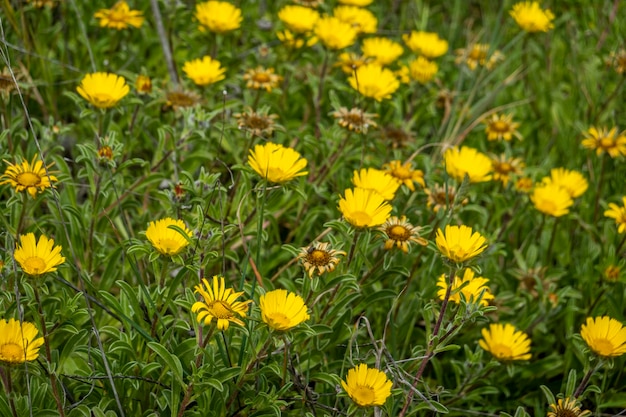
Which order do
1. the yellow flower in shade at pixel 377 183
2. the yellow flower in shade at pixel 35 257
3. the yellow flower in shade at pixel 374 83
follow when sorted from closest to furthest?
the yellow flower in shade at pixel 35 257
the yellow flower in shade at pixel 377 183
the yellow flower in shade at pixel 374 83

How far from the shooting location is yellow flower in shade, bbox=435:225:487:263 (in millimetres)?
2301

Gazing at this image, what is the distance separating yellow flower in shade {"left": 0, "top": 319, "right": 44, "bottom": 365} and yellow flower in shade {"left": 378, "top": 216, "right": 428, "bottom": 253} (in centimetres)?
116

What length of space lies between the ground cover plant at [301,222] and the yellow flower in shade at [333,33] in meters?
0.01

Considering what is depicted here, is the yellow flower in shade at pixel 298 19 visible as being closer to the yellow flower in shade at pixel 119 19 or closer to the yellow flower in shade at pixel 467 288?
the yellow flower in shade at pixel 119 19

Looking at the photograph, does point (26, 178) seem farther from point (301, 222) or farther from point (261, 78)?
point (261, 78)

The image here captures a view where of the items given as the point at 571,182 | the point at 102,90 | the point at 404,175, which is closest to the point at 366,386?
the point at 404,175

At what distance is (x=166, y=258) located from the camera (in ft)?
7.49

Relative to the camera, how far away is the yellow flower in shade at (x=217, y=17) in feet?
11.7

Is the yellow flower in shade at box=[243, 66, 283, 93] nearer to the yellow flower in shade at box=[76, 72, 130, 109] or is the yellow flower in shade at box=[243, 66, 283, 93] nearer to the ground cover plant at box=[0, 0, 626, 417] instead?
the ground cover plant at box=[0, 0, 626, 417]

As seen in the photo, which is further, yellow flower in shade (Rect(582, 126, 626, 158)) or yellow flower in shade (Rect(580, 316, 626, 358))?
yellow flower in shade (Rect(582, 126, 626, 158))

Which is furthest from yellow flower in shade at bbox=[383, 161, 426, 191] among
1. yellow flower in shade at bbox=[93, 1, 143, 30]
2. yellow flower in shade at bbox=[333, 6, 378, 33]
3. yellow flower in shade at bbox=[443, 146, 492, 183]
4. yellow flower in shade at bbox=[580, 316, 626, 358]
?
yellow flower in shade at bbox=[93, 1, 143, 30]

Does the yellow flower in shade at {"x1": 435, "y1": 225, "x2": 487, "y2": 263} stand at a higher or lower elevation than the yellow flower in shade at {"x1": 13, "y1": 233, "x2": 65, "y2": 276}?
lower

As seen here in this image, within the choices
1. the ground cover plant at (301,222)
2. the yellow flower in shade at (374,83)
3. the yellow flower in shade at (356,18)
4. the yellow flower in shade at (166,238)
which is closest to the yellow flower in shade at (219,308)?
the ground cover plant at (301,222)

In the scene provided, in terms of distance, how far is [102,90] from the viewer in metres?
2.88
